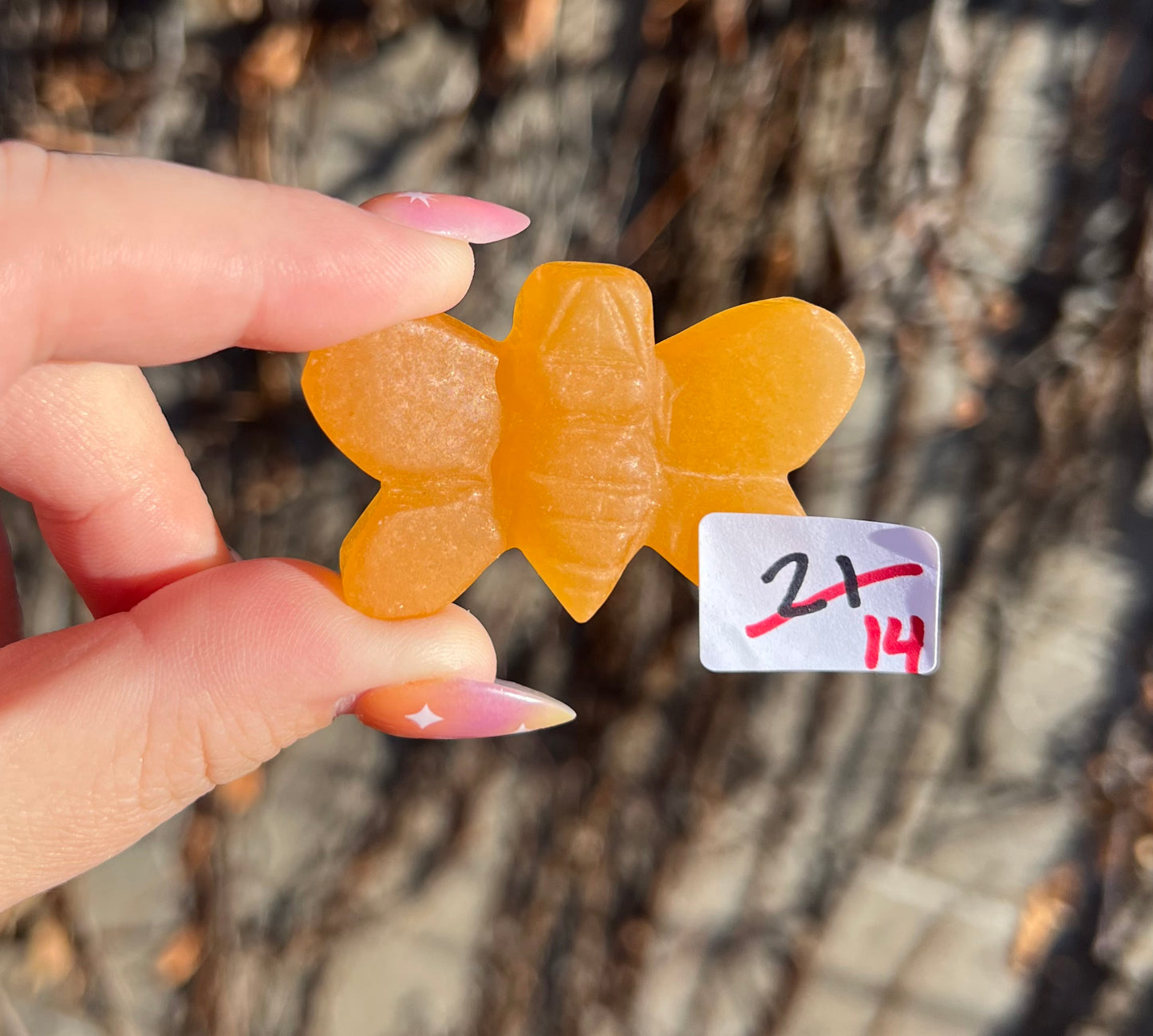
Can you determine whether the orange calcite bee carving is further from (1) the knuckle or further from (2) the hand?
(1) the knuckle

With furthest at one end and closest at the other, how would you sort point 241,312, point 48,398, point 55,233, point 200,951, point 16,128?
point 200,951, point 16,128, point 48,398, point 241,312, point 55,233

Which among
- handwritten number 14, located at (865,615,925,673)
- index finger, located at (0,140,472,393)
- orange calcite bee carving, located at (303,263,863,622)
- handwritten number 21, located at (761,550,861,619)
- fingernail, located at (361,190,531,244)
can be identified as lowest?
handwritten number 14, located at (865,615,925,673)

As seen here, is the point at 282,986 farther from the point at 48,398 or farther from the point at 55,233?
the point at 55,233

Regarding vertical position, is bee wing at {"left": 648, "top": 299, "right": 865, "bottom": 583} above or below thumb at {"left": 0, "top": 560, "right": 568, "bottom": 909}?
above

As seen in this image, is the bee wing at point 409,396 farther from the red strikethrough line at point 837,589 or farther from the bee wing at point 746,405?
the red strikethrough line at point 837,589

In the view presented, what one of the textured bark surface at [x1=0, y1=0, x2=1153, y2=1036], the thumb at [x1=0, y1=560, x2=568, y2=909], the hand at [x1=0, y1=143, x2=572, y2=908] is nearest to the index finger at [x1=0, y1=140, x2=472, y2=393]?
the hand at [x1=0, y1=143, x2=572, y2=908]

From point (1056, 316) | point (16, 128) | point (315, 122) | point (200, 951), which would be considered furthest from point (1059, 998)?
point (16, 128)

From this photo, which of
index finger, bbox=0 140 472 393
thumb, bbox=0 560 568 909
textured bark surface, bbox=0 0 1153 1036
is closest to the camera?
index finger, bbox=0 140 472 393
